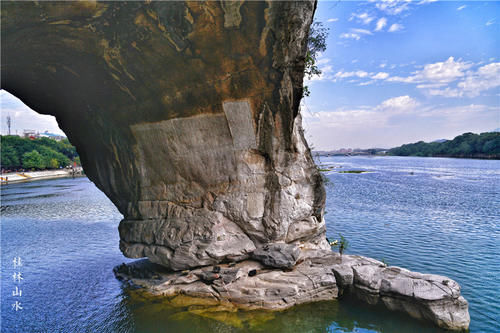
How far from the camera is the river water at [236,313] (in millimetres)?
6863

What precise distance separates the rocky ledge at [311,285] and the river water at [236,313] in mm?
305

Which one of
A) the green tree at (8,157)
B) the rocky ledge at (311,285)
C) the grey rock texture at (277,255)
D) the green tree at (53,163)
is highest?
the green tree at (8,157)

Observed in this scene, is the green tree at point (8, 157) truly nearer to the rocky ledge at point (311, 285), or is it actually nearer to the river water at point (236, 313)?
the river water at point (236, 313)

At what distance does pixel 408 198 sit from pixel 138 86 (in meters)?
23.6

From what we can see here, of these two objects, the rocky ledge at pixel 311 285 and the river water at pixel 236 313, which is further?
the river water at pixel 236 313

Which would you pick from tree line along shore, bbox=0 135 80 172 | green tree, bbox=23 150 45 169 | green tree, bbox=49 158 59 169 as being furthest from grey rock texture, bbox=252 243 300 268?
green tree, bbox=49 158 59 169

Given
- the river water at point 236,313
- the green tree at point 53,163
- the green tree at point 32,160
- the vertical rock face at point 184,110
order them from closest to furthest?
the vertical rock face at point 184,110 → the river water at point 236,313 → the green tree at point 32,160 → the green tree at point 53,163

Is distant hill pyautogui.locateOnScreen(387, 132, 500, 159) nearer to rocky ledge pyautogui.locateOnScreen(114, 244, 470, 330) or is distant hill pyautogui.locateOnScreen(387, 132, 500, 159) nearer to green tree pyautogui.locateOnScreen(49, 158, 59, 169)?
rocky ledge pyautogui.locateOnScreen(114, 244, 470, 330)

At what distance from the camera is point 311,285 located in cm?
764

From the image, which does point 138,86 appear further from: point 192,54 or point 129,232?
point 129,232

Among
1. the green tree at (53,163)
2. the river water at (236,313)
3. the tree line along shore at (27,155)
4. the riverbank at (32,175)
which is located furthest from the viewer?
the green tree at (53,163)

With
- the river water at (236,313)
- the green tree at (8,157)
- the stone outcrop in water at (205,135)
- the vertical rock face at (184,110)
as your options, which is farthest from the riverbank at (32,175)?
the stone outcrop in water at (205,135)

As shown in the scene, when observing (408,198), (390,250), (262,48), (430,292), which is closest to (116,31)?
(262,48)

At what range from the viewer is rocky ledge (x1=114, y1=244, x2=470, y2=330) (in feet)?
21.7
